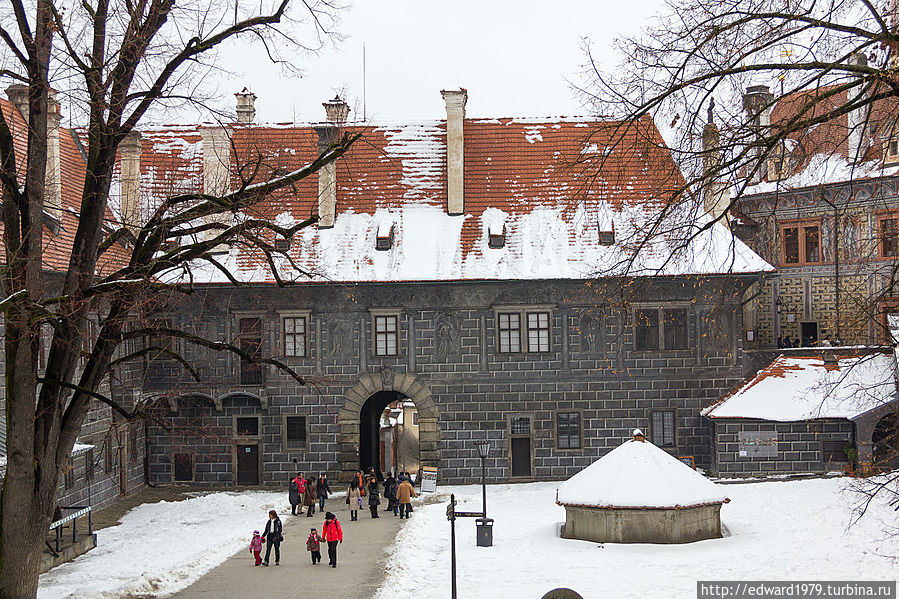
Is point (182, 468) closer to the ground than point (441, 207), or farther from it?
closer to the ground

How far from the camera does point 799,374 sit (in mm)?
28859

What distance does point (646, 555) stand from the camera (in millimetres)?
18828

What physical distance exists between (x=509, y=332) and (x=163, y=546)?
11574 millimetres

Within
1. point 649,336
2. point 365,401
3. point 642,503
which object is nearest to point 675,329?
point 649,336

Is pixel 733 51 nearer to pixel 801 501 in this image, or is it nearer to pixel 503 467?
pixel 801 501

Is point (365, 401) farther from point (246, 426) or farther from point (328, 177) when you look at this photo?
point (328, 177)

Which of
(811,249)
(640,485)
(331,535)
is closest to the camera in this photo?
(331,535)

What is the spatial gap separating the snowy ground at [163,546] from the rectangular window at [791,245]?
778 inches

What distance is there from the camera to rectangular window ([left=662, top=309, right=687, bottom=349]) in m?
29.1

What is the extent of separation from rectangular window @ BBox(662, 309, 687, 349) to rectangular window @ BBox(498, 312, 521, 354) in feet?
13.9

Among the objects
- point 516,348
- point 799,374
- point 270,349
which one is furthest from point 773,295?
point 270,349

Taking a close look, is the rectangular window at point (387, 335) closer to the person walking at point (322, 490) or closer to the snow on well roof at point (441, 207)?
the snow on well roof at point (441, 207)

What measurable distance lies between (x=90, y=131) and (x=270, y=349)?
17.3 meters

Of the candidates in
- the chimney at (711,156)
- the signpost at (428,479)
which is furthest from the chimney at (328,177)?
the chimney at (711,156)
